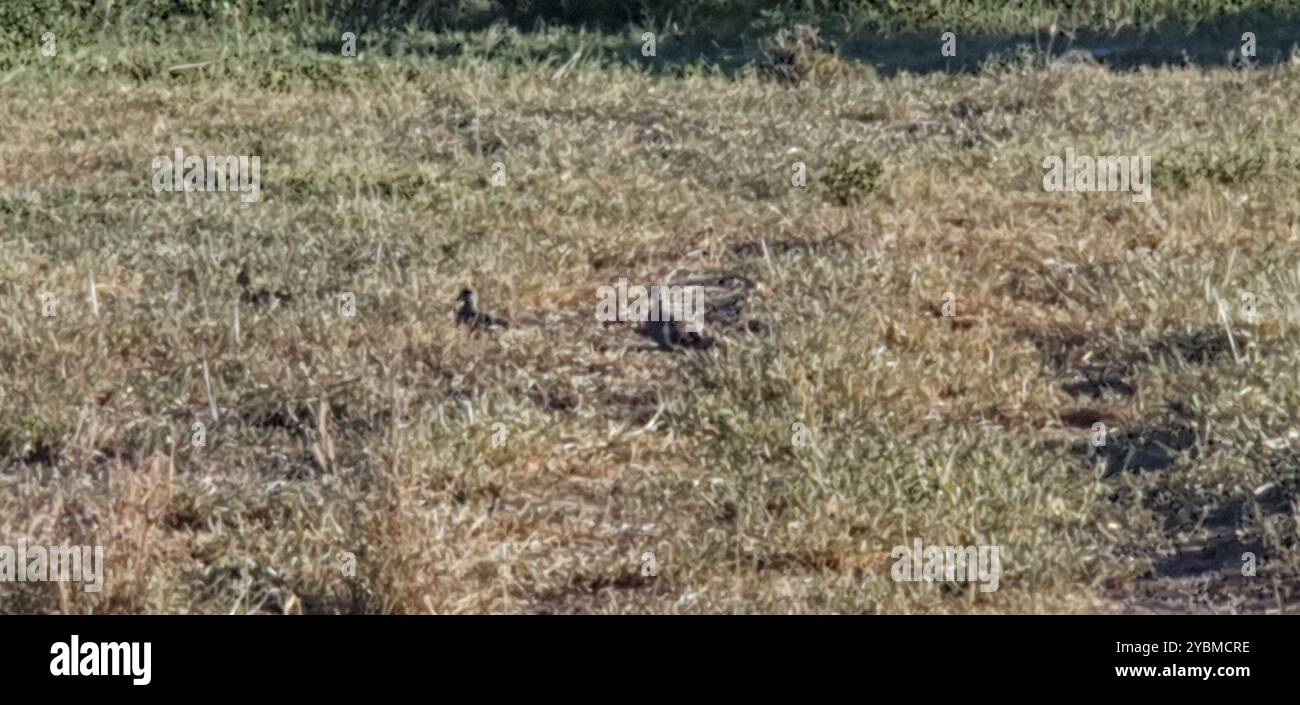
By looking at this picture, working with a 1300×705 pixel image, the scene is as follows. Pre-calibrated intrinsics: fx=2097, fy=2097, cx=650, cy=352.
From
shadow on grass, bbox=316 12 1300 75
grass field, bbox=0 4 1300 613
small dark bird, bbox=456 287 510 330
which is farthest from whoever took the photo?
shadow on grass, bbox=316 12 1300 75

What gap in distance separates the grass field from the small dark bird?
66mm

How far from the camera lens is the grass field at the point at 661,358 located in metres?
4.32

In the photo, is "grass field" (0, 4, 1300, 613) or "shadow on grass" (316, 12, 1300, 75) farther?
"shadow on grass" (316, 12, 1300, 75)

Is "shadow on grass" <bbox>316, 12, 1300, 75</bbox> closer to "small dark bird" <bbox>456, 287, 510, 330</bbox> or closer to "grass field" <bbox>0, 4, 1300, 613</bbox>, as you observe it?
"grass field" <bbox>0, 4, 1300, 613</bbox>

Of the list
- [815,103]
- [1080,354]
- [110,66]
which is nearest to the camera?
[1080,354]

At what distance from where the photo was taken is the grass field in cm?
432

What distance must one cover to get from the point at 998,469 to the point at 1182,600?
0.69m

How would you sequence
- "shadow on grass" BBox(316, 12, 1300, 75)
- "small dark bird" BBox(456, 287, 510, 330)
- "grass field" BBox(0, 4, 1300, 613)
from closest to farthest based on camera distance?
"grass field" BBox(0, 4, 1300, 613), "small dark bird" BBox(456, 287, 510, 330), "shadow on grass" BBox(316, 12, 1300, 75)

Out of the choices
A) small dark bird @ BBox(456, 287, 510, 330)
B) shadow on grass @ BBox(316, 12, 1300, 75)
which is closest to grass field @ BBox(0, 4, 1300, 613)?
small dark bird @ BBox(456, 287, 510, 330)

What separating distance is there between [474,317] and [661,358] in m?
0.66

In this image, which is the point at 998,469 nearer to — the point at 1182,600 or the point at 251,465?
the point at 1182,600

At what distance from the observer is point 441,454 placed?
16.2 feet

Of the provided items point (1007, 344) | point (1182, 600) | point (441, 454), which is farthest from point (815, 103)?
point (1182, 600)

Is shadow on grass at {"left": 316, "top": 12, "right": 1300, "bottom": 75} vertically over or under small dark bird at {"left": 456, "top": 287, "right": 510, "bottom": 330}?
over
